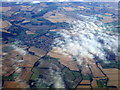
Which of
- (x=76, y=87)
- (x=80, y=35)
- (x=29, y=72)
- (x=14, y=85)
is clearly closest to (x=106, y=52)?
(x=80, y=35)

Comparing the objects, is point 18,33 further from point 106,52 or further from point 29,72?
point 106,52

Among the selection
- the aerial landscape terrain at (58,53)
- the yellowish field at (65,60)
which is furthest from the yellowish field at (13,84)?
the yellowish field at (65,60)

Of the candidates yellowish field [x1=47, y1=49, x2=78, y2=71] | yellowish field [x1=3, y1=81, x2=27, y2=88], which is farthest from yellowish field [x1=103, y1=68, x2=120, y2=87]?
yellowish field [x1=3, y1=81, x2=27, y2=88]

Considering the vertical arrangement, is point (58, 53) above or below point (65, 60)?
above

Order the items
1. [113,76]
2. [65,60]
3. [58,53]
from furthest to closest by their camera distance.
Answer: [58,53]
[65,60]
[113,76]

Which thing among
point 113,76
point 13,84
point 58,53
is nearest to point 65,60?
point 58,53

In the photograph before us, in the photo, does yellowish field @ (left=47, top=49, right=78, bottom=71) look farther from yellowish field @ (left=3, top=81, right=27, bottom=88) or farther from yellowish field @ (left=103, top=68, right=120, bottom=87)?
yellowish field @ (left=3, top=81, right=27, bottom=88)

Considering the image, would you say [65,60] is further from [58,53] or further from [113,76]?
[113,76]

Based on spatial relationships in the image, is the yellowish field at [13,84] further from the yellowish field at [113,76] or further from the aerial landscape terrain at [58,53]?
the yellowish field at [113,76]
